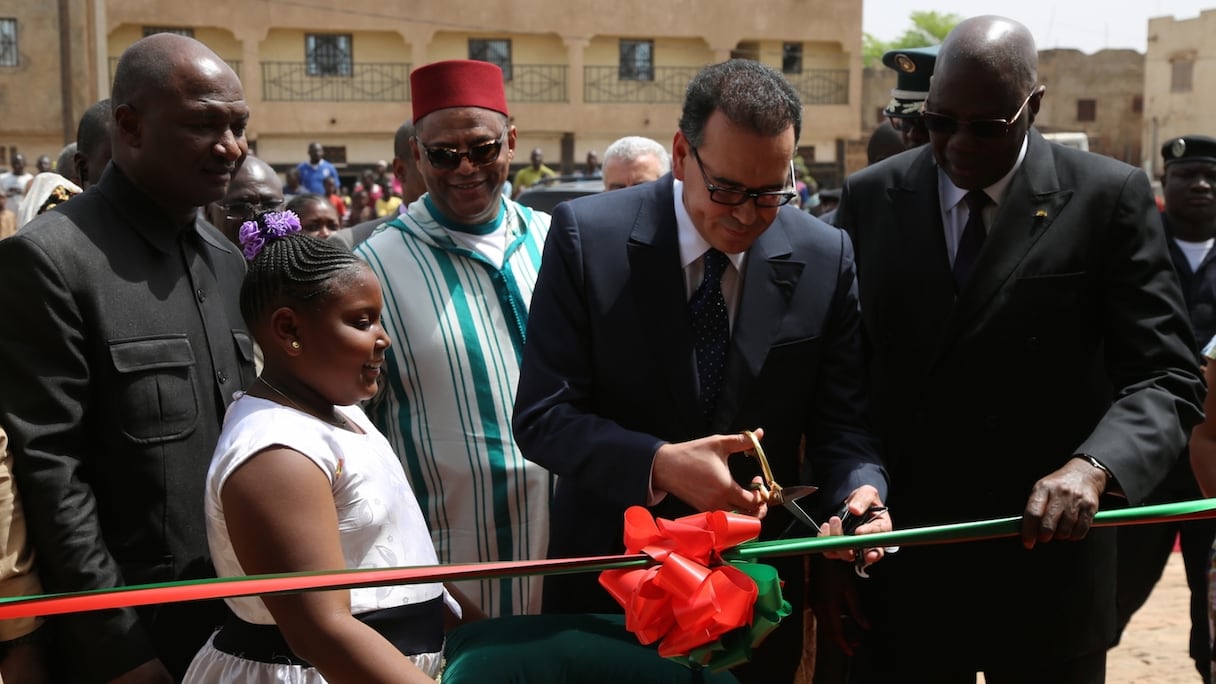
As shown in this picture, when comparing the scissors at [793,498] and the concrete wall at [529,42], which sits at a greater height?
the concrete wall at [529,42]

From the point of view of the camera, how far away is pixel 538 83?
3622cm

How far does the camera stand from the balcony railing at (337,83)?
34.5 m

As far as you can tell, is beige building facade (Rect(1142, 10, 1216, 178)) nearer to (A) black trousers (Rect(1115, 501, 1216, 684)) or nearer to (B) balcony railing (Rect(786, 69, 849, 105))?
(B) balcony railing (Rect(786, 69, 849, 105))

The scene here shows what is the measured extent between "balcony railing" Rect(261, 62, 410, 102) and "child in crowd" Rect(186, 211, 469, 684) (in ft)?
109

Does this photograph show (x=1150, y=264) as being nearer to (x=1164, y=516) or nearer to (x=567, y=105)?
(x=1164, y=516)

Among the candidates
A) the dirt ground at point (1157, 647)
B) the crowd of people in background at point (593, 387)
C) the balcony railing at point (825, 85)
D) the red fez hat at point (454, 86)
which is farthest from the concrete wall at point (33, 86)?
the crowd of people in background at point (593, 387)

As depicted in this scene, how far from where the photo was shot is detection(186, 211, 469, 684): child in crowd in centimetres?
220

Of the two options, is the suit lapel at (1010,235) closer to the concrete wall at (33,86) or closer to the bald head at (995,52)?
the bald head at (995,52)

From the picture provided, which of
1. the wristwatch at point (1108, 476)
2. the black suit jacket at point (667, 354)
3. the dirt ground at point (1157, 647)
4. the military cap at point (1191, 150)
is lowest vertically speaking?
the dirt ground at point (1157, 647)

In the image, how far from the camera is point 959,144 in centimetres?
300

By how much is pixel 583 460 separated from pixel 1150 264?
1.47 metres

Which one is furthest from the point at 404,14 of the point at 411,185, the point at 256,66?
the point at 411,185

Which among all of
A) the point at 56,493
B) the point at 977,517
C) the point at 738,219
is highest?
the point at 738,219

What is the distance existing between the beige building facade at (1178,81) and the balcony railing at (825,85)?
12204 millimetres
